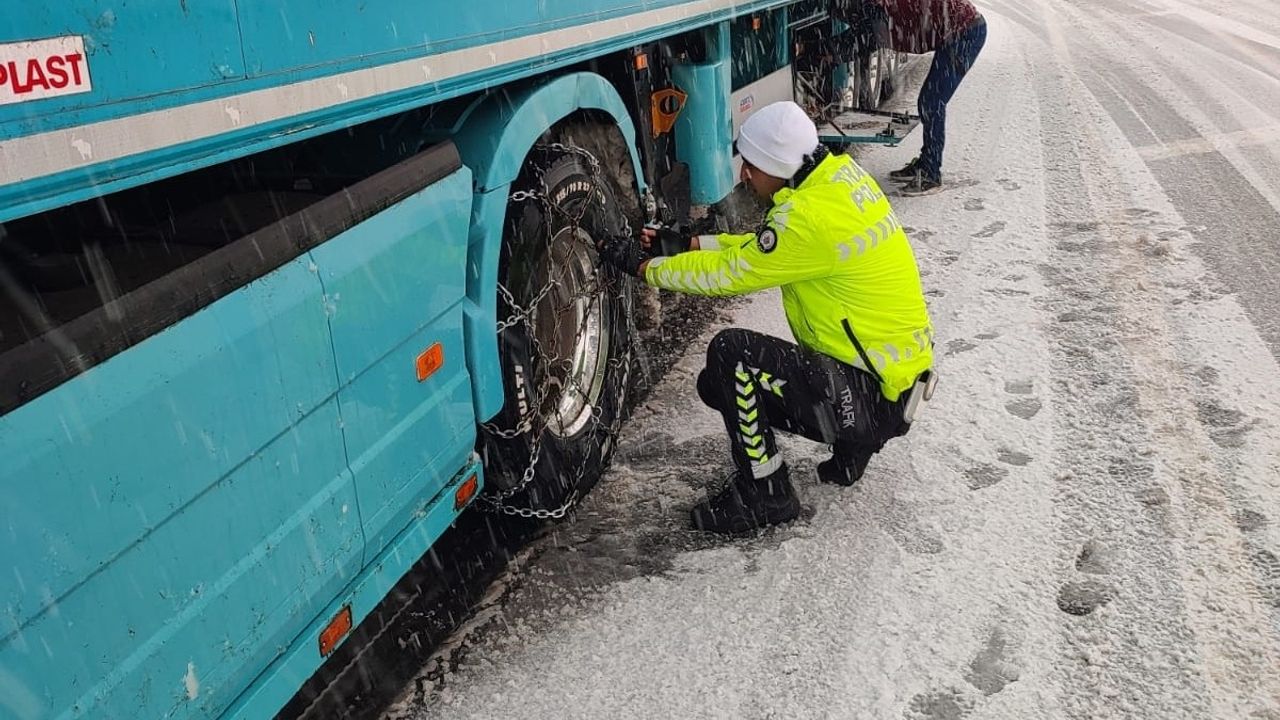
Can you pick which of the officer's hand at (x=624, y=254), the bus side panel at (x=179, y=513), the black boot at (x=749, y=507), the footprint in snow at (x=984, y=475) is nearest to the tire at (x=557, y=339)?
the officer's hand at (x=624, y=254)

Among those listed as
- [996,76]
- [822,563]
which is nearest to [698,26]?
[822,563]

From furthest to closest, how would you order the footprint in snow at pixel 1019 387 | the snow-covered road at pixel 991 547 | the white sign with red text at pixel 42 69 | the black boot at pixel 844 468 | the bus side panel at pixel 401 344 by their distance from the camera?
1. the footprint in snow at pixel 1019 387
2. the black boot at pixel 844 468
3. the snow-covered road at pixel 991 547
4. the bus side panel at pixel 401 344
5. the white sign with red text at pixel 42 69

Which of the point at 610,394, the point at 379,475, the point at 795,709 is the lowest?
the point at 795,709

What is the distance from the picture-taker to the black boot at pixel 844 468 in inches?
132

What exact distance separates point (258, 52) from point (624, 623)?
1727 millimetres

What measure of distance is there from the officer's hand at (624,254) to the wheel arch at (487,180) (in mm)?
472

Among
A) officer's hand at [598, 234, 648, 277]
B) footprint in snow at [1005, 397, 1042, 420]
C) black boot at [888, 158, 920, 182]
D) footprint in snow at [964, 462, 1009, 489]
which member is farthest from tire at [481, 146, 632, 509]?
black boot at [888, 158, 920, 182]

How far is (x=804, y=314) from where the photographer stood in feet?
10.7

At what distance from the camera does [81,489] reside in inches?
60.4

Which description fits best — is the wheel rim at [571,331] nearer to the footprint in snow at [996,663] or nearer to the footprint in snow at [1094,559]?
the footprint in snow at [996,663]

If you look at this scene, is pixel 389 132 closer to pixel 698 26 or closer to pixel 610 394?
pixel 610 394

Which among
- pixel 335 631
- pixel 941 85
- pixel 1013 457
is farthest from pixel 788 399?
pixel 941 85

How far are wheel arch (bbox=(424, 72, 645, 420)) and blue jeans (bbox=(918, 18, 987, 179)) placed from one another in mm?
4548

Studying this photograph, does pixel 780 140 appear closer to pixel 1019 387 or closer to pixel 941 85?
pixel 1019 387
